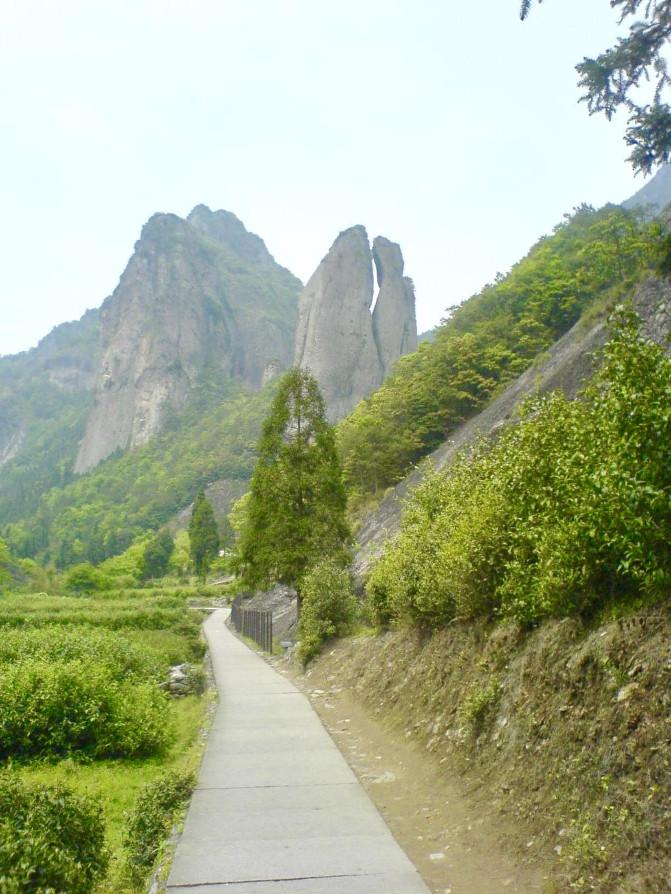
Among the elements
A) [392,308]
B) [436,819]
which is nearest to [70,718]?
[436,819]

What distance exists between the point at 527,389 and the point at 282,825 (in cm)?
2107

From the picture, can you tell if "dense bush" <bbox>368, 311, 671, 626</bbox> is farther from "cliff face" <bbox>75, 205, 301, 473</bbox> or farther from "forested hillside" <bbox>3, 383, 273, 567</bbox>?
"cliff face" <bbox>75, 205, 301, 473</bbox>

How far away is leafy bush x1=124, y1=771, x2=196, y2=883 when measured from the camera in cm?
534

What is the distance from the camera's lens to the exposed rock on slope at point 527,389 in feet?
63.3

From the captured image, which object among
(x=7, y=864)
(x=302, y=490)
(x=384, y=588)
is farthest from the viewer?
(x=302, y=490)

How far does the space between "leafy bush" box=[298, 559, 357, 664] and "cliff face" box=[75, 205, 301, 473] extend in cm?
14971

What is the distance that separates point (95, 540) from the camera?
122688mm

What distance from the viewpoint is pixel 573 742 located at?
4867 mm

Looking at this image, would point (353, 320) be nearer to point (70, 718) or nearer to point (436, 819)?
point (70, 718)

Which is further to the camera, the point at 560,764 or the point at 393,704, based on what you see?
the point at 393,704

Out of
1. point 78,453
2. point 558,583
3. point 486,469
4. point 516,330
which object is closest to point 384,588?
point 486,469

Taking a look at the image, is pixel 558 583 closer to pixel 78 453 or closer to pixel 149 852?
pixel 149 852

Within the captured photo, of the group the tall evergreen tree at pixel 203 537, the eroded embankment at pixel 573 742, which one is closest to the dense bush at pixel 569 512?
the eroded embankment at pixel 573 742

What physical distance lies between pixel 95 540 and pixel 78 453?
67.1 meters
